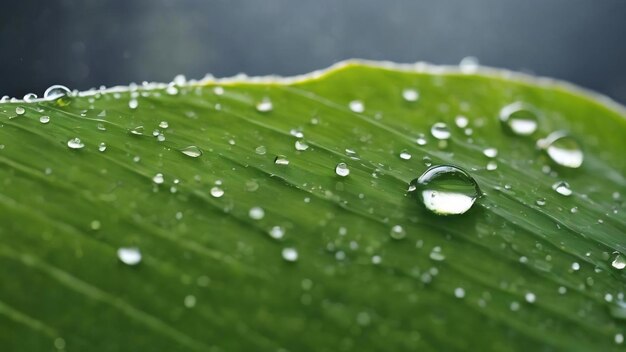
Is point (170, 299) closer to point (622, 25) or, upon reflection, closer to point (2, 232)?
point (2, 232)

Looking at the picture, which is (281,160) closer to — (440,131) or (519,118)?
(440,131)

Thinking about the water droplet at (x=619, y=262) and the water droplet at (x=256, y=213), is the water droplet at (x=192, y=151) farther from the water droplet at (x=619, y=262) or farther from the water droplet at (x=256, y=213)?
the water droplet at (x=619, y=262)

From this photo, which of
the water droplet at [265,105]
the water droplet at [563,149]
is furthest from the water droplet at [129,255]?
the water droplet at [563,149]

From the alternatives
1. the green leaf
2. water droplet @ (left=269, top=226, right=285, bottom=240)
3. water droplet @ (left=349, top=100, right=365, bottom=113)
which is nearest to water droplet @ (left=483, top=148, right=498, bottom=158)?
the green leaf

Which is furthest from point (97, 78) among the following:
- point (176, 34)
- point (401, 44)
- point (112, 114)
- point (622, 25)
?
point (622, 25)

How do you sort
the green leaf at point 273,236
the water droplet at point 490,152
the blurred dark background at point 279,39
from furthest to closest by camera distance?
the blurred dark background at point 279,39
the water droplet at point 490,152
the green leaf at point 273,236

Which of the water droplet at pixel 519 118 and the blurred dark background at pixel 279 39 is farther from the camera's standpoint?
the blurred dark background at pixel 279 39

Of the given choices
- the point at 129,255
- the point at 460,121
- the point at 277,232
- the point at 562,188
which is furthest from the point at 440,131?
the point at 129,255
